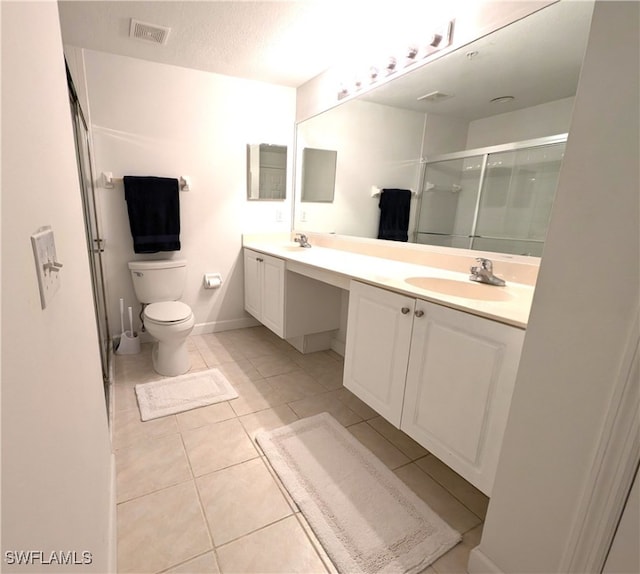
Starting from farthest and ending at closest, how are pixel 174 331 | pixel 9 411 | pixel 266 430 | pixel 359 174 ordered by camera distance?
1. pixel 359 174
2. pixel 174 331
3. pixel 266 430
4. pixel 9 411

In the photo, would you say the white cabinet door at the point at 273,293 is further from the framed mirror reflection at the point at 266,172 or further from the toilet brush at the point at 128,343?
the toilet brush at the point at 128,343

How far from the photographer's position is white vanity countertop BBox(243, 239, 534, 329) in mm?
1055

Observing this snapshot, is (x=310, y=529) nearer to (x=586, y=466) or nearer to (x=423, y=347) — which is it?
(x=423, y=347)

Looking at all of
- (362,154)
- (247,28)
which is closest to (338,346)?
(362,154)

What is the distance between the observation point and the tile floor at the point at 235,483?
42.9 inches

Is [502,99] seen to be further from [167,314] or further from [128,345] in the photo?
[128,345]

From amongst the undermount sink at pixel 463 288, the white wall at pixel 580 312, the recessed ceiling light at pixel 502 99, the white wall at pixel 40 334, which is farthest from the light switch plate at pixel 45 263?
the recessed ceiling light at pixel 502 99

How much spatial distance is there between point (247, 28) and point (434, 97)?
116 centimetres

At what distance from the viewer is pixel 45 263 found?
0.50 meters

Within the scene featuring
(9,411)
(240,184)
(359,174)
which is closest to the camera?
(9,411)

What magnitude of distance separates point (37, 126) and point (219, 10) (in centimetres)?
171

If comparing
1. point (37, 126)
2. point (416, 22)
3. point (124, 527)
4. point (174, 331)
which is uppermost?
point (416, 22)

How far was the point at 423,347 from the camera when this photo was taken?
1239 mm

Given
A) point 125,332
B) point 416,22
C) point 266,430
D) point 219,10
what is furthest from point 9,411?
point 125,332
